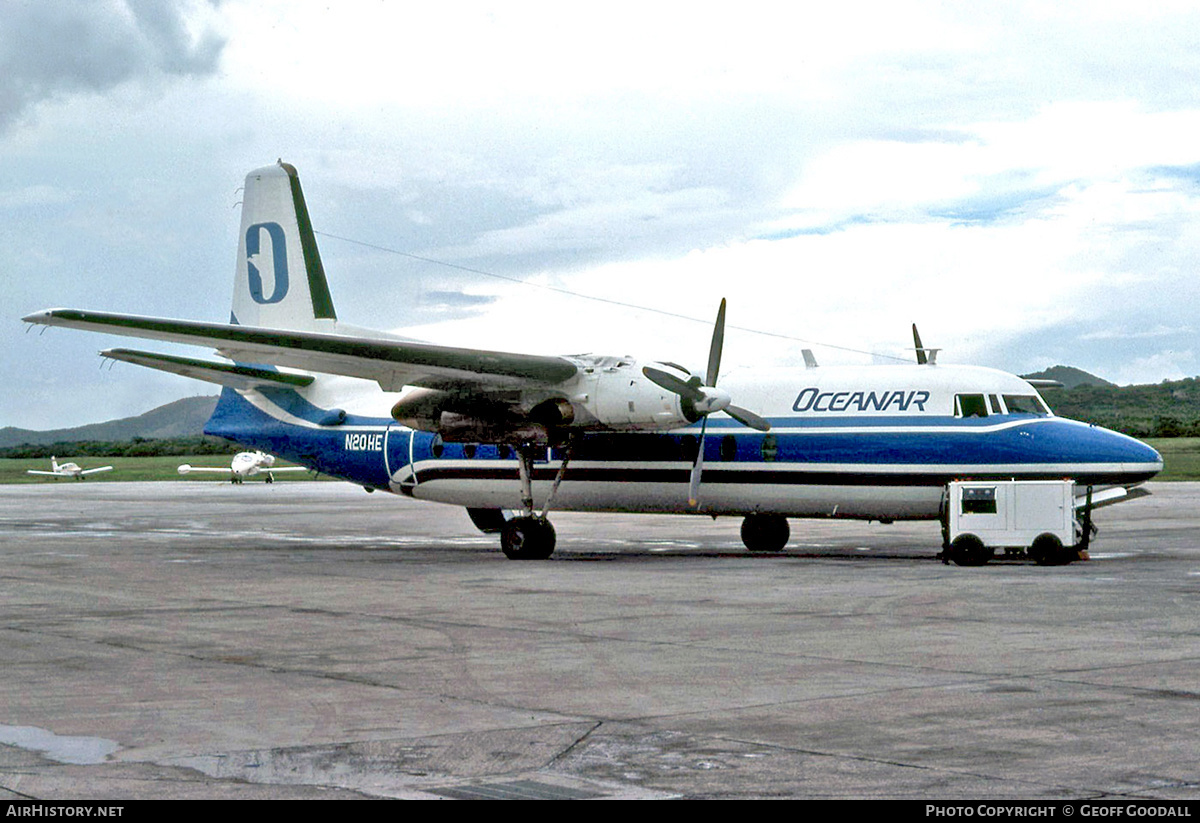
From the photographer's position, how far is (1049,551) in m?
22.0

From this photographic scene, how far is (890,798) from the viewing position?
277 inches

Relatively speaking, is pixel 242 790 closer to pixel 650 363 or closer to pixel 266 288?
pixel 650 363

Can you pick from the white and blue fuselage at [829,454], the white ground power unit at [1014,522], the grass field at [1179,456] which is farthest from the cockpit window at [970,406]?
the grass field at [1179,456]

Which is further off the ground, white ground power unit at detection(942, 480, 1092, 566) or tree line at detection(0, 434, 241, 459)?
tree line at detection(0, 434, 241, 459)

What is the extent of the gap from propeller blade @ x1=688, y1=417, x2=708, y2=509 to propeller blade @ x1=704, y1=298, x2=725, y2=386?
34.9 inches

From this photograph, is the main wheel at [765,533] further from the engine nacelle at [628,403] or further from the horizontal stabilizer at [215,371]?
the horizontal stabilizer at [215,371]

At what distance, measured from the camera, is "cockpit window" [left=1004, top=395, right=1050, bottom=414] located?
77.5 ft

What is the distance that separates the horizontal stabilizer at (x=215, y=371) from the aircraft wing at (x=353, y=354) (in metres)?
3.56

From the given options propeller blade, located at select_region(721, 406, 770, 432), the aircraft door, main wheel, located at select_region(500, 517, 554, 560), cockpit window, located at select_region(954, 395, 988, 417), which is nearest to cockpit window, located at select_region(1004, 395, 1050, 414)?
cockpit window, located at select_region(954, 395, 988, 417)

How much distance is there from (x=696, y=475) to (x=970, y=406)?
5.05m

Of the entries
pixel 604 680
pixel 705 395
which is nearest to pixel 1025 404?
pixel 705 395

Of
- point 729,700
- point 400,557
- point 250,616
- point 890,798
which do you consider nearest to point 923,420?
point 400,557

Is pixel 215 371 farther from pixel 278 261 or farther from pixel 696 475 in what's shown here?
pixel 696 475

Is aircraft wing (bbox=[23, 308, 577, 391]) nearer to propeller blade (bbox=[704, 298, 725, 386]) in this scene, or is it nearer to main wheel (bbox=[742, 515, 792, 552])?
propeller blade (bbox=[704, 298, 725, 386])
